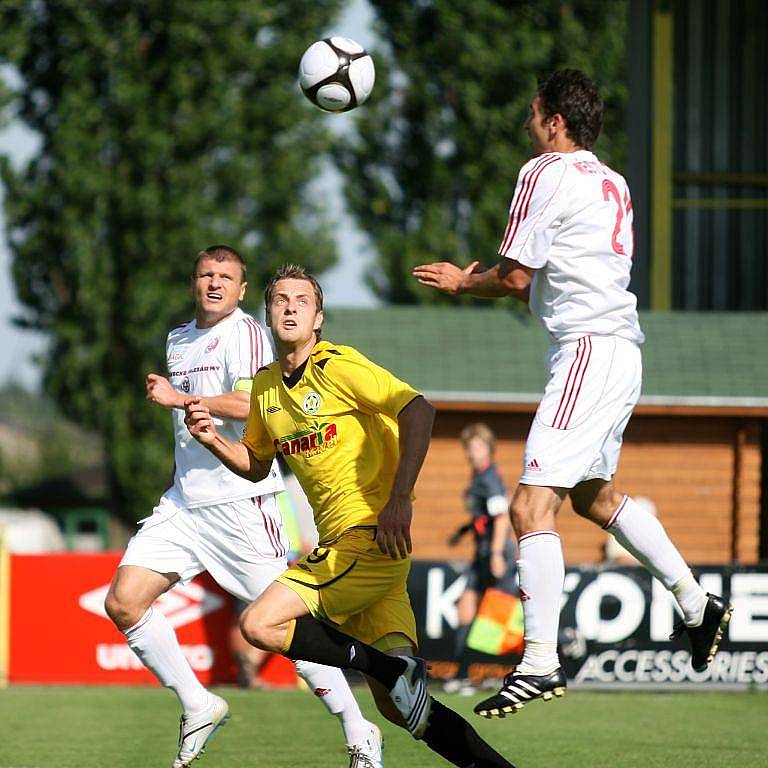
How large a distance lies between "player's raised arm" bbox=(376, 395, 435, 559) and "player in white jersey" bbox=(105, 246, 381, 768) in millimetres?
1366

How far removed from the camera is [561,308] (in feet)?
19.9

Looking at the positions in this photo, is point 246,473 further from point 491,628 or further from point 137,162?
point 137,162

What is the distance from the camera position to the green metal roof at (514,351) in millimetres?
17203

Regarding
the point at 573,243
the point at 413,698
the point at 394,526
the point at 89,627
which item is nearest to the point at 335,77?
the point at 573,243

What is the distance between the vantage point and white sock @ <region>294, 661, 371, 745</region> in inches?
261

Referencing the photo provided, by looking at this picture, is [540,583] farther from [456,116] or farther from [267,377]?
[456,116]

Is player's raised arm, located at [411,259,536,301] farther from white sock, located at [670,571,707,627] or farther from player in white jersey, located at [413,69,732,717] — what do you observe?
white sock, located at [670,571,707,627]

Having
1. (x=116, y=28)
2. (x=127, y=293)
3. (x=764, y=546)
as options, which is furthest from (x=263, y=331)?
(x=116, y=28)

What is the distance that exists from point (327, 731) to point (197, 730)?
7.94 ft

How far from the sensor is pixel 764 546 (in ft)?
59.4

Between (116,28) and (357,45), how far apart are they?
88.2ft

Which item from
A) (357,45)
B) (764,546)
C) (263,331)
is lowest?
(764,546)

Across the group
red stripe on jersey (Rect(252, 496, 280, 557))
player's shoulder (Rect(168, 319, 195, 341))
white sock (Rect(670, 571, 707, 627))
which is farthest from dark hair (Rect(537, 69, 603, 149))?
red stripe on jersey (Rect(252, 496, 280, 557))

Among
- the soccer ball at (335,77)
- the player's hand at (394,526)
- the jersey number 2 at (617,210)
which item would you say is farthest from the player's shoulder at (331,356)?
the soccer ball at (335,77)
